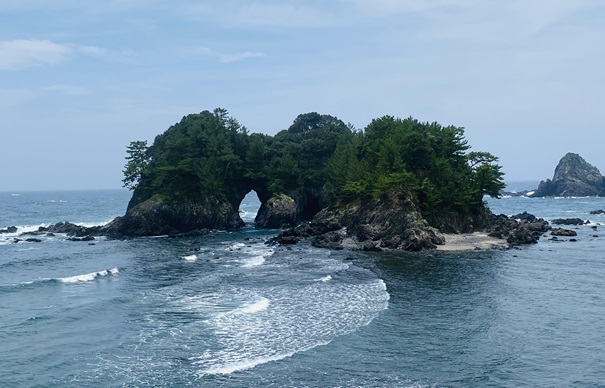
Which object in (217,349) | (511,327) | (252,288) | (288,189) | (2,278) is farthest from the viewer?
(288,189)

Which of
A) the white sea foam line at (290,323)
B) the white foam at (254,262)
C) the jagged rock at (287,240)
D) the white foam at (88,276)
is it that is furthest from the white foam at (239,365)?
the jagged rock at (287,240)

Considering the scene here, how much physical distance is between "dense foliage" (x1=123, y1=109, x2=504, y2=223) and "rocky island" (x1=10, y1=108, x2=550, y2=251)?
8.3 inches

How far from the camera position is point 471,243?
79750 mm

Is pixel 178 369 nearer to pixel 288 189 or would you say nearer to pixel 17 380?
pixel 17 380

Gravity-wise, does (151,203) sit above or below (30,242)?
above

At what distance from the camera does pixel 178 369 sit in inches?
1300

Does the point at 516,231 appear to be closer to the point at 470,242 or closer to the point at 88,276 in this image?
the point at 470,242

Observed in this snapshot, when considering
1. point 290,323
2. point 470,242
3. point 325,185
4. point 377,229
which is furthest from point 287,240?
point 290,323

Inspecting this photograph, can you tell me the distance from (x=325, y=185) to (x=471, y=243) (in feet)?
113

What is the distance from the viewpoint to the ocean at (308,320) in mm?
32094

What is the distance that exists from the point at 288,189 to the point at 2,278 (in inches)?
2446

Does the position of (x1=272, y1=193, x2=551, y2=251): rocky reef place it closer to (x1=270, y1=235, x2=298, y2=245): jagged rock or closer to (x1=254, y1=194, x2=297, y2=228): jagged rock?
(x1=270, y1=235, x2=298, y2=245): jagged rock

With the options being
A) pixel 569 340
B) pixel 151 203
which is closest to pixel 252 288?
pixel 569 340

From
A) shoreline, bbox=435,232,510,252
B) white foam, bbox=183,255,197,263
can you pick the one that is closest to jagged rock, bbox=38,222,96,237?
white foam, bbox=183,255,197,263
